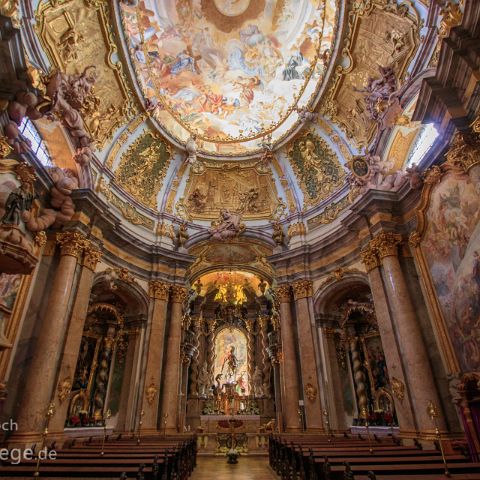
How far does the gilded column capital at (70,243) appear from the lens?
10758 mm

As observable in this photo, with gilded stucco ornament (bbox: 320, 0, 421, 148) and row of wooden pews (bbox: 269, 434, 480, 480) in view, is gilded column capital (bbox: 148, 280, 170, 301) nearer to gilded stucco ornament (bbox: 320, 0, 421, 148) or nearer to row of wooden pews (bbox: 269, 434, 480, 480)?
row of wooden pews (bbox: 269, 434, 480, 480)

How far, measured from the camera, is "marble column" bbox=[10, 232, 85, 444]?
28.1 feet

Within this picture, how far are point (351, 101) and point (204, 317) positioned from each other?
55.7ft

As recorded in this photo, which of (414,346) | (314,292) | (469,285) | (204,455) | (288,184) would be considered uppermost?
(288,184)

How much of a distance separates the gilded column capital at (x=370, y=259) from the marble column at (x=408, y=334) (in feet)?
0.48

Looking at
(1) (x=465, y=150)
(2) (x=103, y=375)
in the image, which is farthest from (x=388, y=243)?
(2) (x=103, y=375)

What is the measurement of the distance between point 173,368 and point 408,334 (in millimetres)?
9180

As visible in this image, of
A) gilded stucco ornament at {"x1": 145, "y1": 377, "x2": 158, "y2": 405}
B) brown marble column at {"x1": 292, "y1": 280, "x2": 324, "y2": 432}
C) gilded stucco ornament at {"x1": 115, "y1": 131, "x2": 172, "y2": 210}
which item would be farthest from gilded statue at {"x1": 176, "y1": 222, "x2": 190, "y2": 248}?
gilded stucco ornament at {"x1": 145, "y1": 377, "x2": 158, "y2": 405}

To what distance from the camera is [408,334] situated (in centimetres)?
995

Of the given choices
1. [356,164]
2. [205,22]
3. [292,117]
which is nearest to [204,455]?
[356,164]

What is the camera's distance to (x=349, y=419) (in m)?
13.7

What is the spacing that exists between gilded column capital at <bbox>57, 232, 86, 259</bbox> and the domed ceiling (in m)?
7.27

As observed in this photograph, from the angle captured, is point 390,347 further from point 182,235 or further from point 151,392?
point 182,235

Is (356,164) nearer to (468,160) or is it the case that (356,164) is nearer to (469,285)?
(468,160)
